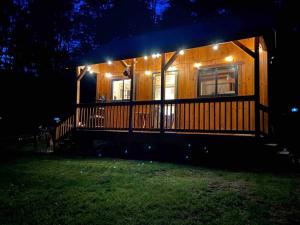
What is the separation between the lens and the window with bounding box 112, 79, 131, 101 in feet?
41.1

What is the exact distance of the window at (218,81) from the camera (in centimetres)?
970

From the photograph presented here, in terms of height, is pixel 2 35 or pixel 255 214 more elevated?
pixel 2 35

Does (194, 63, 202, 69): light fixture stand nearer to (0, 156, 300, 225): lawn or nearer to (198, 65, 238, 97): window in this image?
(198, 65, 238, 97): window

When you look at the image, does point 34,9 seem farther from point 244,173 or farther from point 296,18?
point 244,173

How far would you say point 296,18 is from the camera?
1747 centimetres

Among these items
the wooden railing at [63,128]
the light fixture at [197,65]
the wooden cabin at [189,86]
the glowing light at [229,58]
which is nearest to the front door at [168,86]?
the wooden cabin at [189,86]

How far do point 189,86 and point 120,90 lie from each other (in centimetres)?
370

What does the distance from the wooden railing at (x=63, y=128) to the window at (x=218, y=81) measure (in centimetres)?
602

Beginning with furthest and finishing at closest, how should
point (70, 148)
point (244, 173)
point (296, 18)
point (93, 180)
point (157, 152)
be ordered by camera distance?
point (296, 18) < point (70, 148) < point (157, 152) < point (244, 173) < point (93, 180)

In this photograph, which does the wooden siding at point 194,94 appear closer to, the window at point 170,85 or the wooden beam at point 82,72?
the window at point 170,85

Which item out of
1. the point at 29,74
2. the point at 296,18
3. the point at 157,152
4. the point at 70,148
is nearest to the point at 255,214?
the point at 157,152

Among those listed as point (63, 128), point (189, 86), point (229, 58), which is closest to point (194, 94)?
point (189, 86)

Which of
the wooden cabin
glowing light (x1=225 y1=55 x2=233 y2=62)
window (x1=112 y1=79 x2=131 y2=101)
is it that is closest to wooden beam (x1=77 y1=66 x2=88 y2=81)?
the wooden cabin

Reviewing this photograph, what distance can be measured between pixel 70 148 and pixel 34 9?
2474 centimetres
